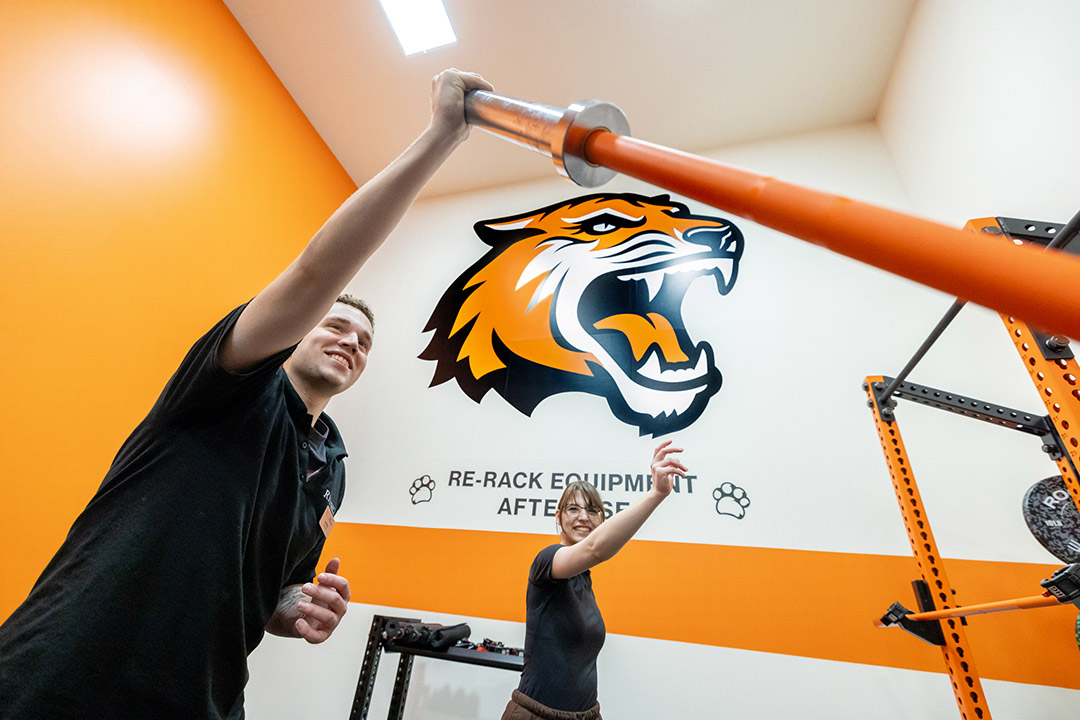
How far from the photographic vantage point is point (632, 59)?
2816 millimetres

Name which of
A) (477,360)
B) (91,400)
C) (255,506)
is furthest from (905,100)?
(91,400)

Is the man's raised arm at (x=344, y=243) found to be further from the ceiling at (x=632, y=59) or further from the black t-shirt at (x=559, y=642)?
the ceiling at (x=632, y=59)

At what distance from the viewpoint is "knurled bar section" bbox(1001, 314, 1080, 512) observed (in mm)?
995

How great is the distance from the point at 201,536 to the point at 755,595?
195 cm

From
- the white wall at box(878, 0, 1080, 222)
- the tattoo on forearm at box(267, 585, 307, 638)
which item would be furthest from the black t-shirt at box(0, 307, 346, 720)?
the white wall at box(878, 0, 1080, 222)

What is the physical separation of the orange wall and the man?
1.40 metres

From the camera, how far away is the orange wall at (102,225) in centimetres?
161

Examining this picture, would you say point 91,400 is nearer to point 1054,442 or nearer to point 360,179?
point 360,179

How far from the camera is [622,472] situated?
7.44ft

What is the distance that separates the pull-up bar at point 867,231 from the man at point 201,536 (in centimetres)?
25

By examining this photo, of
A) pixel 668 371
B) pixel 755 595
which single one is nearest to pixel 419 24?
pixel 668 371

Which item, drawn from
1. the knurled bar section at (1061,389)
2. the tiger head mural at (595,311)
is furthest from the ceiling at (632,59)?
the knurled bar section at (1061,389)

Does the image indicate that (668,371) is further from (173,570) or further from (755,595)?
(173,570)

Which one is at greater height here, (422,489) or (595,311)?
(595,311)
